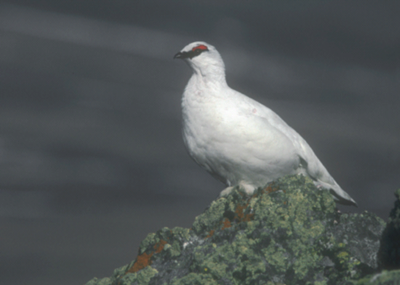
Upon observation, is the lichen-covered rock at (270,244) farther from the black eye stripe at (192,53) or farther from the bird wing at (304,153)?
the black eye stripe at (192,53)

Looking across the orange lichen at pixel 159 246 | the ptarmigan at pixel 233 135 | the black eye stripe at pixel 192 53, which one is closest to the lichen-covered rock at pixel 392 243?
the orange lichen at pixel 159 246

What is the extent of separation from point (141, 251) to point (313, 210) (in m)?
1.54

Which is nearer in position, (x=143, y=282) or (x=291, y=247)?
(x=291, y=247)

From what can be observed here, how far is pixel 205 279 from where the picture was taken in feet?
9.38

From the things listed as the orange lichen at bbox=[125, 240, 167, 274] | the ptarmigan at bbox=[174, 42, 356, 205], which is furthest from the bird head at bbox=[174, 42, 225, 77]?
the orange lichen at bbox=[125, 240, 167, 274]

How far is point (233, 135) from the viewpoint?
4.36m

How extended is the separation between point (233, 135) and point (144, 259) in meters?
1.49

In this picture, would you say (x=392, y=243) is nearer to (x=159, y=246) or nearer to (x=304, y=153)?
(x=159, y=246)

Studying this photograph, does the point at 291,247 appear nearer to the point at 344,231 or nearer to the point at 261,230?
the point at 261,230

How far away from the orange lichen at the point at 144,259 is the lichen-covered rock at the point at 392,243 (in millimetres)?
1803

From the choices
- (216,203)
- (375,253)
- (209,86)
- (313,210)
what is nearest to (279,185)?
(313,210)

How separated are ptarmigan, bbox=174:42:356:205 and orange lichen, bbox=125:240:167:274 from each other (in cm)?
98

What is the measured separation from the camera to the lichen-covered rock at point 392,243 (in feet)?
8.42

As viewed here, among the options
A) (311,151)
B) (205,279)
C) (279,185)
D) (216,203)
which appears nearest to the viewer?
(205,279)
